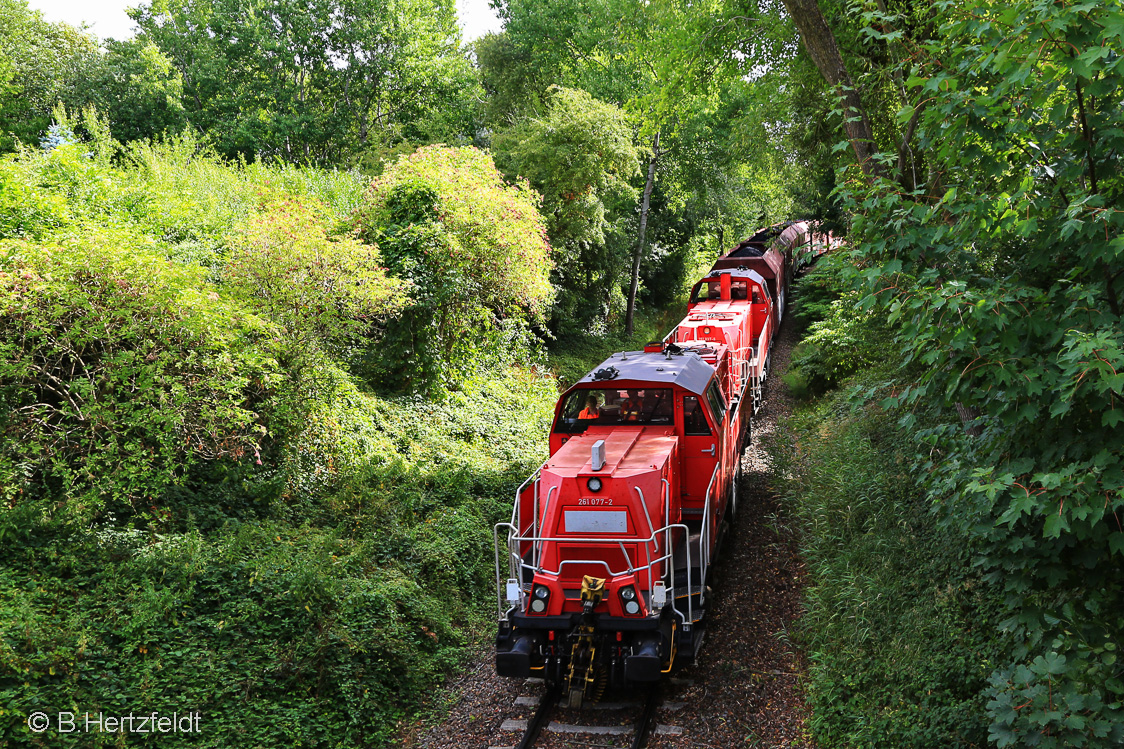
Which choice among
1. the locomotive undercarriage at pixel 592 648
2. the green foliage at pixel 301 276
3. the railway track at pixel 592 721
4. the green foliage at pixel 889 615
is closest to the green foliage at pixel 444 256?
the green foliage at pixel 301 276

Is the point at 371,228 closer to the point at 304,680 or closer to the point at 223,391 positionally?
the point at 223,391

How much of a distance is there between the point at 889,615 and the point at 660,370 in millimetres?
3967

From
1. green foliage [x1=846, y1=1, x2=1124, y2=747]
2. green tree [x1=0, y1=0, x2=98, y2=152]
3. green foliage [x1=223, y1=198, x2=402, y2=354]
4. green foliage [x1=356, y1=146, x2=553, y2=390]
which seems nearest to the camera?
green foliage [x1=846, y1=1, x2=1124, y2=747]

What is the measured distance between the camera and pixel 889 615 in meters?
7.56

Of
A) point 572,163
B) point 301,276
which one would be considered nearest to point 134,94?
point 572,163

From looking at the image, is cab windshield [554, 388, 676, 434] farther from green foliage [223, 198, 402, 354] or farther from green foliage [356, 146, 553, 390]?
green foliage [356, 146, 553, 390]

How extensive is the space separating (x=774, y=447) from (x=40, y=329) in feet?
38.0

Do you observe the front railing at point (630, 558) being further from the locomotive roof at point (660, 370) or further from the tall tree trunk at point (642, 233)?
the tall tree trunk at point (642, 233)

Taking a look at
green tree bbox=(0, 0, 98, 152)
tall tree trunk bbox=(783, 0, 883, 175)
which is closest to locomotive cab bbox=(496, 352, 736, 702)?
tall tree trunk bbox=(783, 0, 883, 175)

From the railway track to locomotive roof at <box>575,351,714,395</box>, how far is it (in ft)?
12.2

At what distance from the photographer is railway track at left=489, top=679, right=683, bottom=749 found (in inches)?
269

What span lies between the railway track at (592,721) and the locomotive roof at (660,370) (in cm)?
370

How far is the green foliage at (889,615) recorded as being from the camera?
615 centimetres

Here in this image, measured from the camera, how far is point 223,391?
906 centimetres
